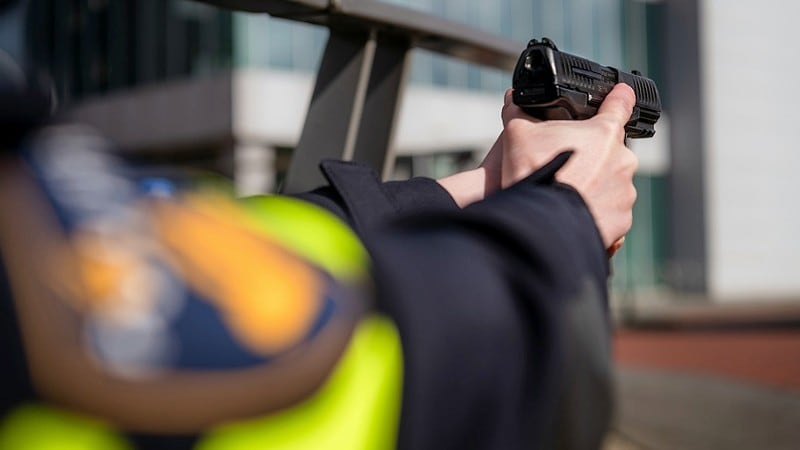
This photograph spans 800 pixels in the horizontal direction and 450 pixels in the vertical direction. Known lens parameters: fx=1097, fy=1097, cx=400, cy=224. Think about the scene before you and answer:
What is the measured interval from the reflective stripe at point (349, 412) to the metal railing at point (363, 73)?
1518 millimetres

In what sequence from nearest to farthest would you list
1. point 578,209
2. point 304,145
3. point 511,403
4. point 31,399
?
point 31,399
point 511,403
point 578,209
point 304,145

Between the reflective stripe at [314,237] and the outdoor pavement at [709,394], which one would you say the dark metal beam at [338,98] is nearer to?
the reflective stripe at [314,237]

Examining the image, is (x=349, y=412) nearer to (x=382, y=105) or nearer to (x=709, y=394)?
(x=382, y=105)

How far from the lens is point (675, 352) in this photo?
468 inches

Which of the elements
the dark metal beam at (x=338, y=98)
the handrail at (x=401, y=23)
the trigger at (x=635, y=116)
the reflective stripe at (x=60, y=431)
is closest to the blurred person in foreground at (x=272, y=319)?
the reflective stripe at (x=60, y=431)

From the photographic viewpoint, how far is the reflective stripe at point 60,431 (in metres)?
0.47

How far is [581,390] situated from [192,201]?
0.84 feet

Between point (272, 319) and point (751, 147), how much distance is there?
2346 centimetres

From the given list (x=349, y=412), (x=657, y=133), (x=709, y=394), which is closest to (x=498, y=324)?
(x=349, y=412)

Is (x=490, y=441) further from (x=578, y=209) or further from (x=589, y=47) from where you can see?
(x=589, y=47)

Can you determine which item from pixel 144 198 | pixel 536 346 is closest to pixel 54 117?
pixel 144 198

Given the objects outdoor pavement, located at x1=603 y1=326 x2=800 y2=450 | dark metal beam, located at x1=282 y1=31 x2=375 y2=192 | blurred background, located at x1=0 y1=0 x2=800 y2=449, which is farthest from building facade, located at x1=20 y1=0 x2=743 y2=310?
dark metal beam, located at x1=282 y1=31 x2=375 y2=192

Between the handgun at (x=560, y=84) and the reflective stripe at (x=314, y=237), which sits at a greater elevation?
the handgun at (x=560, y=84)

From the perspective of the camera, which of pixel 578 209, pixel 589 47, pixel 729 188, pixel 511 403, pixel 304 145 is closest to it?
pixel 511 403
